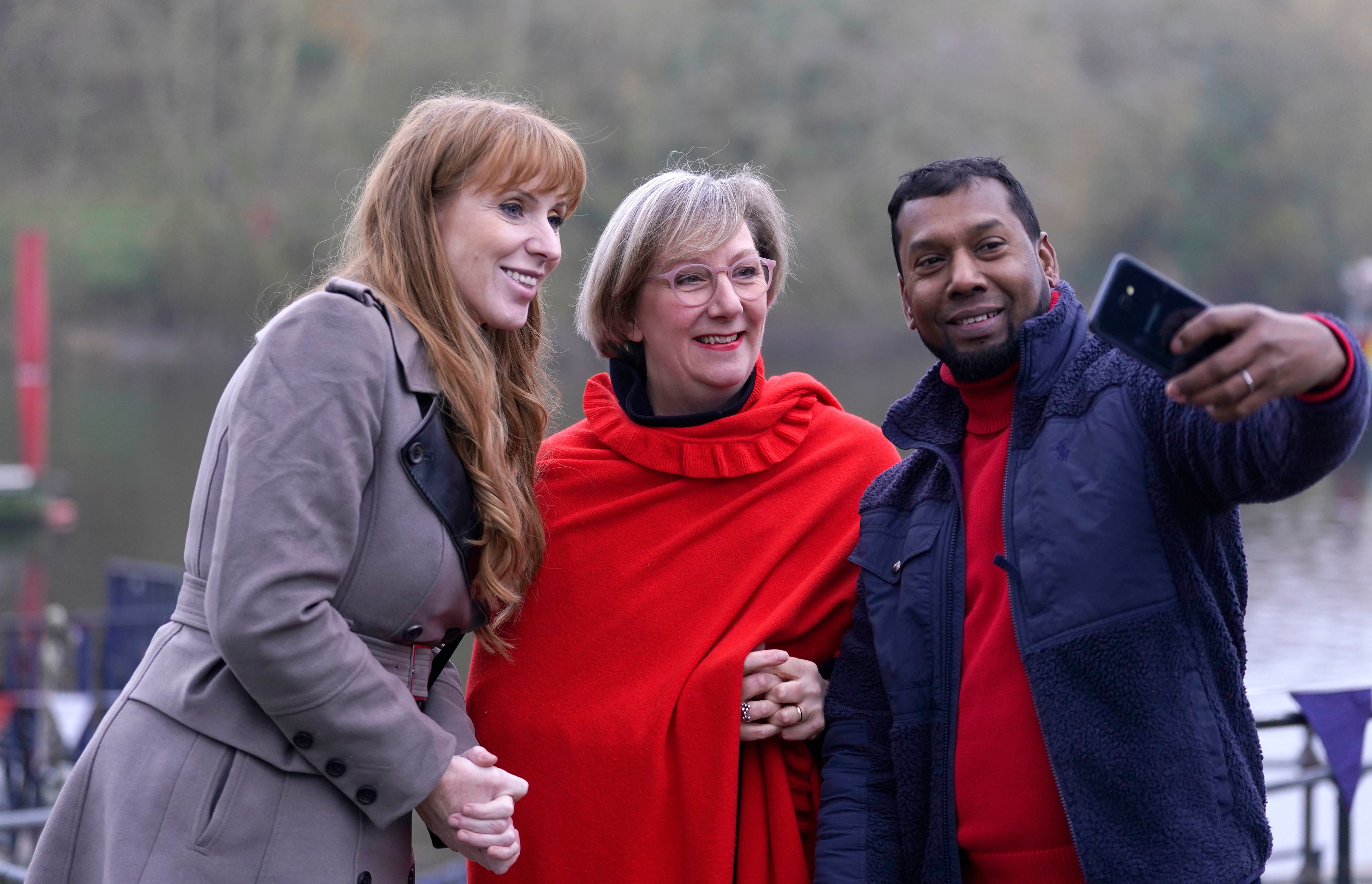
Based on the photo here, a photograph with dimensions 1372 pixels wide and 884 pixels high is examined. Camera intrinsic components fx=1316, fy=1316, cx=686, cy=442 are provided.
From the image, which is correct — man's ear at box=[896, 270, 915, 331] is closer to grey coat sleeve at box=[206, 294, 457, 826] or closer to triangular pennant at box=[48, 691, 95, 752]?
grey coat sleeve at box=[206, 294, 457, 826]

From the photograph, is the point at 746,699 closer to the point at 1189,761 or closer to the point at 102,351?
the point at 1189,761

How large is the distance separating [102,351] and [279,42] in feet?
33.4

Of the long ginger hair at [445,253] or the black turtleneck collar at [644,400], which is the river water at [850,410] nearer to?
the black turtleneck collar at [644,400]

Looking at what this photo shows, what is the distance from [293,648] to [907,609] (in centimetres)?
82

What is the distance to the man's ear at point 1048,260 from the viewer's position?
74.2 inches

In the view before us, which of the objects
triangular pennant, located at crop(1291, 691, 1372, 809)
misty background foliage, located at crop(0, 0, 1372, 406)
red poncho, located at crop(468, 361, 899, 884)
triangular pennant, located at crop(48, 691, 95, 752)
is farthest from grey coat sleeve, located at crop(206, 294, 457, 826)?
misty background foliage, located at crop(0, 0, 1372, 406)

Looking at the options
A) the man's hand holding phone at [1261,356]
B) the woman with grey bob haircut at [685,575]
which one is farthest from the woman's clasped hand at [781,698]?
the man's hand holding phone at [1261,356]

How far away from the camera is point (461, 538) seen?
1803 millimetres

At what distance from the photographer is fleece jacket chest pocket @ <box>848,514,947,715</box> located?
181 centimetres

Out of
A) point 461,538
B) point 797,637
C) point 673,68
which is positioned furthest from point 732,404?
point 673,68

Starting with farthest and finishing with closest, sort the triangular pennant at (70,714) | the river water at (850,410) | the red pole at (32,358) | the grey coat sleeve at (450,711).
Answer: the red pole at (32,358) < the river water at (850,410) < the triangular pennant at (70,714) < the grey coat sleeve at (450,711)

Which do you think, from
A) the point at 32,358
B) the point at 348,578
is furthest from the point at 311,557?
the point at 32,358

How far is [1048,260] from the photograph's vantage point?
191 centimetres

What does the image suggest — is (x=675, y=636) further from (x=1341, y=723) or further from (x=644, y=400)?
(x=1341, y=723)
